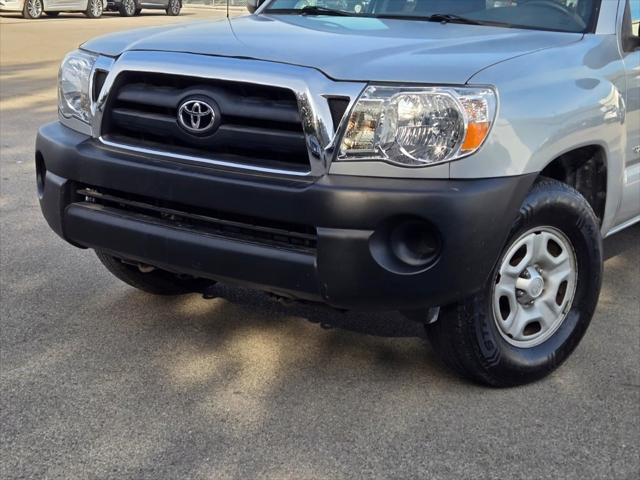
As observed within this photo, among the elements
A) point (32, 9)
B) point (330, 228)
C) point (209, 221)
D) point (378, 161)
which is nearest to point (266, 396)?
point (209, 221)

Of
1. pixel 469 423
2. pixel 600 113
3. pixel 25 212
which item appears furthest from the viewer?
pixel 25 212

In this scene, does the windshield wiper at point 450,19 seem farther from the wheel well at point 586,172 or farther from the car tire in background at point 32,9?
the car tire in background at point 32,9

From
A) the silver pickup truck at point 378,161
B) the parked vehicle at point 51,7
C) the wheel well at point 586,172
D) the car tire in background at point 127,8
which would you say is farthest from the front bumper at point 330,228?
the car tire in background at point 127,8

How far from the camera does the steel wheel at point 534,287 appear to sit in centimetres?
327

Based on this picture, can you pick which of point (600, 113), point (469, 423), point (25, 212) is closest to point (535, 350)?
point (469, 423)

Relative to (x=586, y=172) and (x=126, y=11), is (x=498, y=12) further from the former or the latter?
(x=126, y=11)

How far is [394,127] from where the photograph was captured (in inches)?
112

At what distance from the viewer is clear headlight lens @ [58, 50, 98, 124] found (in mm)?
3434

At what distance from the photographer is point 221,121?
9.98 ft

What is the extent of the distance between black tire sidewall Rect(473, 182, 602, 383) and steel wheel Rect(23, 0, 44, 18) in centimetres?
2205

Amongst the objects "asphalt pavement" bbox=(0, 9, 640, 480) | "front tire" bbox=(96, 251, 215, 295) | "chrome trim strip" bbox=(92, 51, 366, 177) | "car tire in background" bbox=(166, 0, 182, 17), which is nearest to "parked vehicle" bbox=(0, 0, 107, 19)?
"car tire in background" bbox=(166, 0, 182, 17)

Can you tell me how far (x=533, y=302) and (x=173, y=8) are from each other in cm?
2738

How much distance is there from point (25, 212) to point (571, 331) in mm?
3665

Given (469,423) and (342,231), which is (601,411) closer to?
(469,423)
